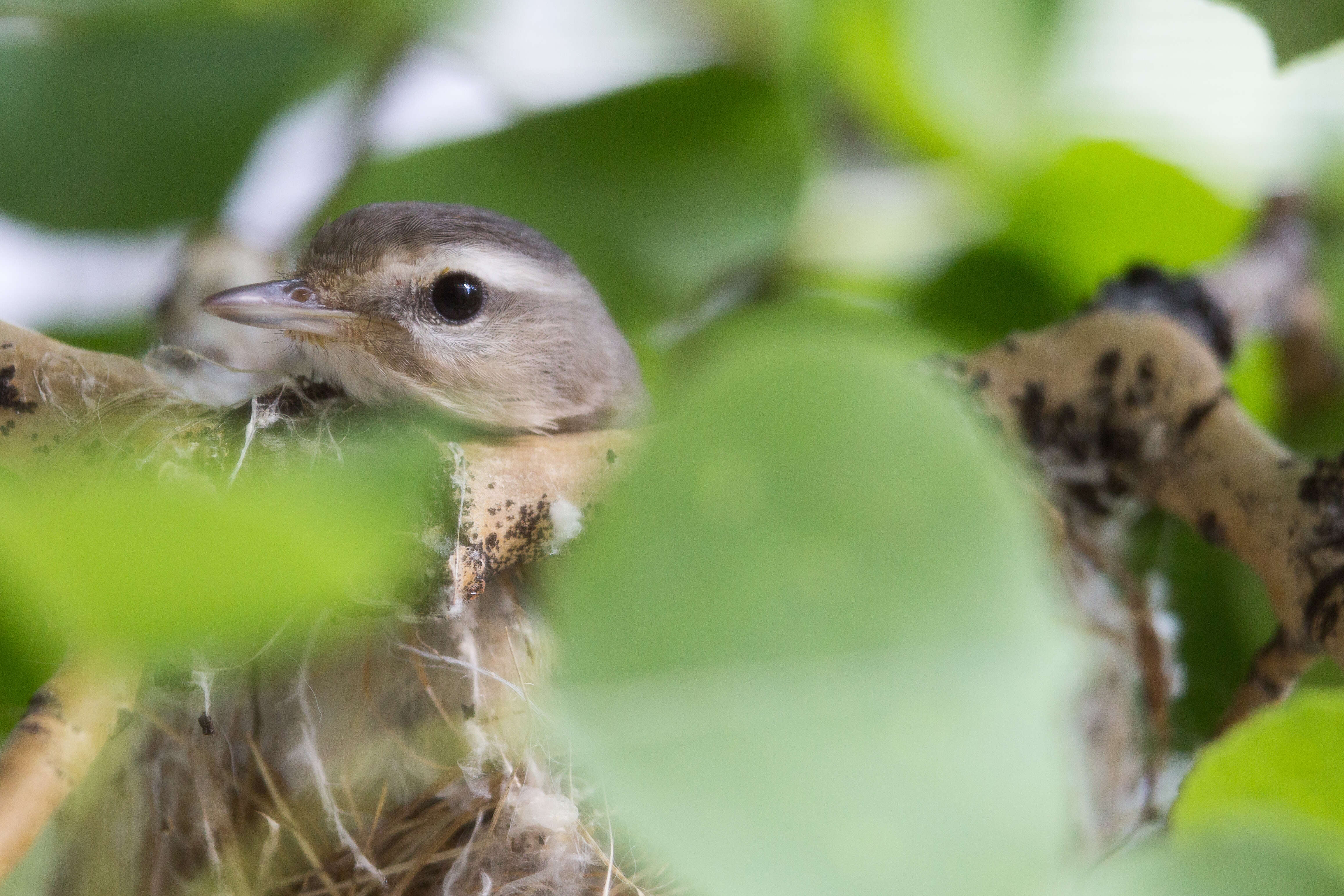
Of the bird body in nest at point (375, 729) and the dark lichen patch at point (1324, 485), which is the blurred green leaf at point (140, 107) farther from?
the dark lichen patch at point (1324, 485)

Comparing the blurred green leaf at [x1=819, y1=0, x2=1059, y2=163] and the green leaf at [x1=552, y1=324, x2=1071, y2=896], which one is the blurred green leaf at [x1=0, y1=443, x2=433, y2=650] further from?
the blurred green leaf at [x1=819, y1=0, x2=1059, y2=163]

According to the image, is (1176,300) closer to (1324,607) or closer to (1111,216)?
(1111,216)

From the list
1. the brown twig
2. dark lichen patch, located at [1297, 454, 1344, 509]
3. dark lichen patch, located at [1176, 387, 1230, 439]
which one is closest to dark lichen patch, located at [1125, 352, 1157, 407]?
dark lichen patch, located at [1176, 387, 1230, 439]

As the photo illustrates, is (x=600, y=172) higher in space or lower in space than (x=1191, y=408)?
higher

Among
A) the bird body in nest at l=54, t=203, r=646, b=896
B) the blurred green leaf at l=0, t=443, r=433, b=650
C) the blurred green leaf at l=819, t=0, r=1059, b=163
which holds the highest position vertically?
the blurred green leaf at l=819, t=0, r=1059, b=163

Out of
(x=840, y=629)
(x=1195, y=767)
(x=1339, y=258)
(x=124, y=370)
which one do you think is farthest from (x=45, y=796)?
(x=1339, y=258)

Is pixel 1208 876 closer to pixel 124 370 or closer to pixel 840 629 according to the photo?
pixel 840 629
